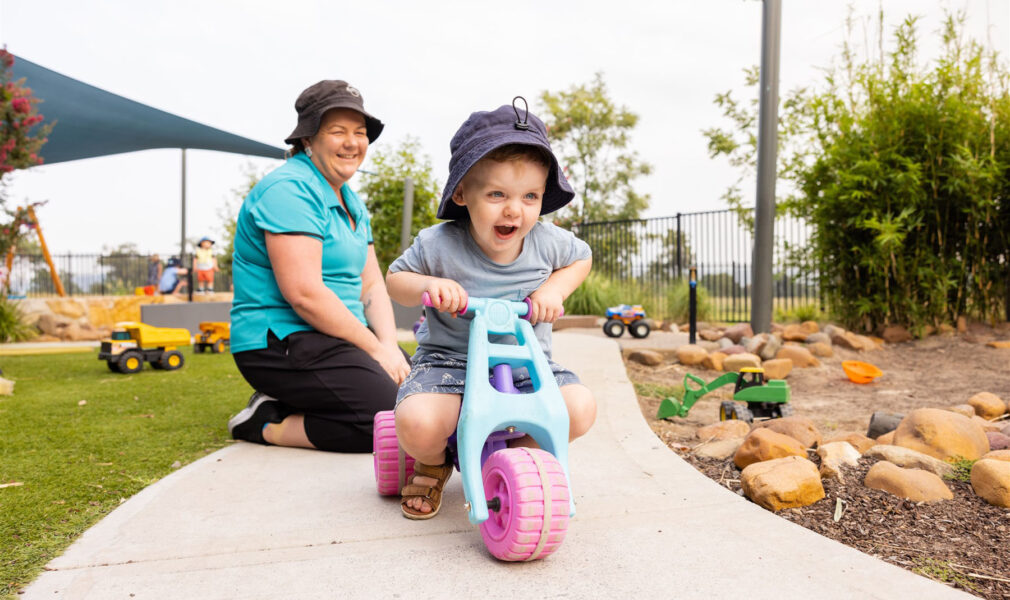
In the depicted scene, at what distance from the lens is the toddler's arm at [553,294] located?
2.04 metres

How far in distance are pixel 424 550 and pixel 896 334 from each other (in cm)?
751

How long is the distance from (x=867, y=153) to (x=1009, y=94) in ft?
5.33

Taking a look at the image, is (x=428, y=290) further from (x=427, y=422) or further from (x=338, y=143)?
(x=338, y=143)

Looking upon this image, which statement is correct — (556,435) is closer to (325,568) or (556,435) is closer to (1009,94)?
(325,568)

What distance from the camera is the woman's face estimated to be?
308 cm

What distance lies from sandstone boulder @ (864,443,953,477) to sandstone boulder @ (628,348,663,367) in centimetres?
415

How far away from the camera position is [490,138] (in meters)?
1.96

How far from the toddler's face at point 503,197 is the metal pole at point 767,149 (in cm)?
616

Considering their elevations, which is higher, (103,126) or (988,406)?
(103,126)

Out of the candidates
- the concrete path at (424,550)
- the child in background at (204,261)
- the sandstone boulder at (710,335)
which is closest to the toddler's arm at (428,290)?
the concrete path at (424,550)

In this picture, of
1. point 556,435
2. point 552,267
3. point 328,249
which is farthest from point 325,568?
point 328,249

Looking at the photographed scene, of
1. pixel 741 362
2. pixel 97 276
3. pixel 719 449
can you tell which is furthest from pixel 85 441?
pixel 97 276

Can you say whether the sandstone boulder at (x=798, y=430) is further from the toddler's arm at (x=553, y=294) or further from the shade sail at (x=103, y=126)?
the shade sail at (x=103, y=126)

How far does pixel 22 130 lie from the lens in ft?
18.4
